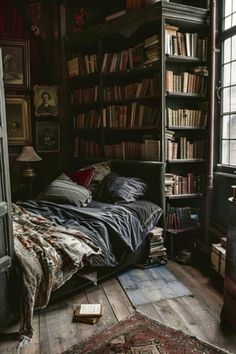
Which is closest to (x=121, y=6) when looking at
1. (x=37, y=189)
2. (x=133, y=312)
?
(x=37, y=189)

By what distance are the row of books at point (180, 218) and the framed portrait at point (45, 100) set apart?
209cm

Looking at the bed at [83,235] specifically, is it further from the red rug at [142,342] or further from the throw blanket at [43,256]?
the red rug at [142,342]

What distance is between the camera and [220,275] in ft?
9.05

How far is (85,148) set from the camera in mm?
4207

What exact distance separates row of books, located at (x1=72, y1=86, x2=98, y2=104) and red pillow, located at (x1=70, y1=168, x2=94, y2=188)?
3.20 ft

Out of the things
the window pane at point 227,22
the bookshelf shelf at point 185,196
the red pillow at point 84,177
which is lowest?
the bookshelf shelf at point 185,196

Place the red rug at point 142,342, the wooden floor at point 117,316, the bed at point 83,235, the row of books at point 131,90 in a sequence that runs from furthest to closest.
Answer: the row of books at point 131,90
the bed at point 83,235
the wooden floor at point 117,316
the red rug at point 142,342

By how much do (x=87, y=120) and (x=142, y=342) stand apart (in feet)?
9.38

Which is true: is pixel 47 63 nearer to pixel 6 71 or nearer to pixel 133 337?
pixel 6 71

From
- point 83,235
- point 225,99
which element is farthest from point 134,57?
point 83,235

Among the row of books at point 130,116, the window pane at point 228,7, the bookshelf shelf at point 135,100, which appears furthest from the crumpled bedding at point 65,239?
the window pane at point 228,7

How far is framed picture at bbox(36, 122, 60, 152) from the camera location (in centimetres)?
422

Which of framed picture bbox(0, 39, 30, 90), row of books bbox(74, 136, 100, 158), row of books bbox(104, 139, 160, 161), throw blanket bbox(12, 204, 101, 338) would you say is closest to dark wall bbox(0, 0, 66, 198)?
framed picture bbox(0, 39, 30, 90)

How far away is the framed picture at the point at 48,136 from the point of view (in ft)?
13.8
